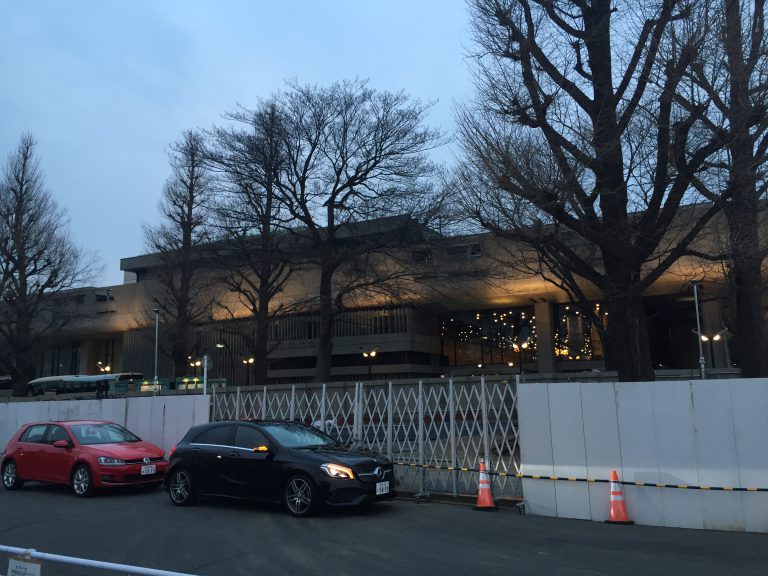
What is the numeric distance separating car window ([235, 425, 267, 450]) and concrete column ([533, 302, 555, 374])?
35.2 m

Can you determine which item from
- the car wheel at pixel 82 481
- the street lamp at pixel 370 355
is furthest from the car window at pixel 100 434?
the street lamp at pixel 370 355

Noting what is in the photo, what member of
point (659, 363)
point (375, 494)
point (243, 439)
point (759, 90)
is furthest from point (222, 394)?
point (659, 363)

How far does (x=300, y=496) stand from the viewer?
10125 millimetres

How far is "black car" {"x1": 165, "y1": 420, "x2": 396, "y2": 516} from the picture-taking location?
9.98m

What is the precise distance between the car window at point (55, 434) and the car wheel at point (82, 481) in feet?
2.95

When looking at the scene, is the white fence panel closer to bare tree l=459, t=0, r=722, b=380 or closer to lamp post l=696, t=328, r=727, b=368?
bare tree l=459, t=0, r=722, b=380

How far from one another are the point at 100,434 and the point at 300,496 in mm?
6179

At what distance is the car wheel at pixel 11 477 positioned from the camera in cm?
1430

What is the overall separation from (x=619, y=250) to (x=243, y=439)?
824 centimetres

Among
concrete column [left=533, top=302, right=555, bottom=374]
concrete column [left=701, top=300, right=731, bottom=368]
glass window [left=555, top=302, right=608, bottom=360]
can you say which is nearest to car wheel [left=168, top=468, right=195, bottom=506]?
concrete column [left=533, top=302, right=555, bottom=374]

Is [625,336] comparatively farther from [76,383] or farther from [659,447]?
[76,383]

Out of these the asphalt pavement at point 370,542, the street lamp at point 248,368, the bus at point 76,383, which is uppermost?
the street lamp at point 248,368

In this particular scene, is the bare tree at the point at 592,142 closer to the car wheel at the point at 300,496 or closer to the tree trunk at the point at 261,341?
the car wheel at the point at 300,496

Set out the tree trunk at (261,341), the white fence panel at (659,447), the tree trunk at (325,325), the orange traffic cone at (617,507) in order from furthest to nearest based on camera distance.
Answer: the tree trunk at (261,341) < the tree trunk at (325,325) < the orange traffic cone at (617,507) < the white fence panel at (659,447)
